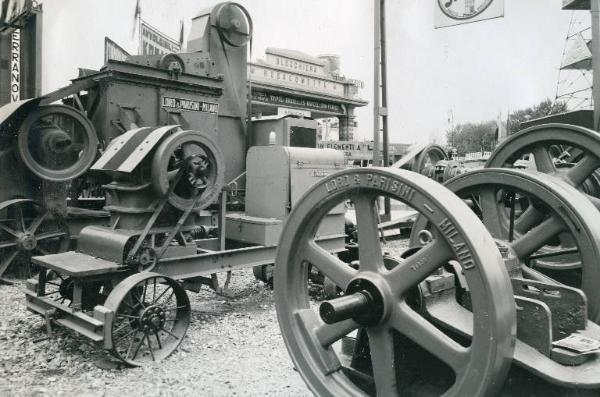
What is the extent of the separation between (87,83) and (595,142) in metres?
6.72

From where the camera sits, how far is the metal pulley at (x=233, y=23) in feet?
27.5

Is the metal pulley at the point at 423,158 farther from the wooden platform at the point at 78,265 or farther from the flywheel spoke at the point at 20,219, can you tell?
the flywheel spoke at the point at 20,219

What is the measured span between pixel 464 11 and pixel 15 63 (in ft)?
38.4

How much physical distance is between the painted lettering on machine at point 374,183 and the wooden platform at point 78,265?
275 cm

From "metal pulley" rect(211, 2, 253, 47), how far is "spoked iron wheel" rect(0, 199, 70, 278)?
13.0 ft

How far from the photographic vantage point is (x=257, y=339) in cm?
503

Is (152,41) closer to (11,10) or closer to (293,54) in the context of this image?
(11,10)

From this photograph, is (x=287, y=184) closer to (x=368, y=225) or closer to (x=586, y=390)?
(x=368, y=225)

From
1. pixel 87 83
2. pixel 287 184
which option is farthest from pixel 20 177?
pixel 287 184

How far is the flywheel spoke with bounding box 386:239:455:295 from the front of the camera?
2.20 m

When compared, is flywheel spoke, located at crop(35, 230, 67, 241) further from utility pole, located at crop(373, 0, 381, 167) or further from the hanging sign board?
utility pole, located at crop(373, 0, 381, 167)

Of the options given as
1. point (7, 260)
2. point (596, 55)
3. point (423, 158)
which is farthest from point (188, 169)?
point (596, 55)

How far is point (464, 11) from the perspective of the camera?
6.63m

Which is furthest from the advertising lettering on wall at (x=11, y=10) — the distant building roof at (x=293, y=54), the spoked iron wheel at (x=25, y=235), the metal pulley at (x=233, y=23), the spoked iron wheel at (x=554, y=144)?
the distant building roof at (x=293, y=54)
